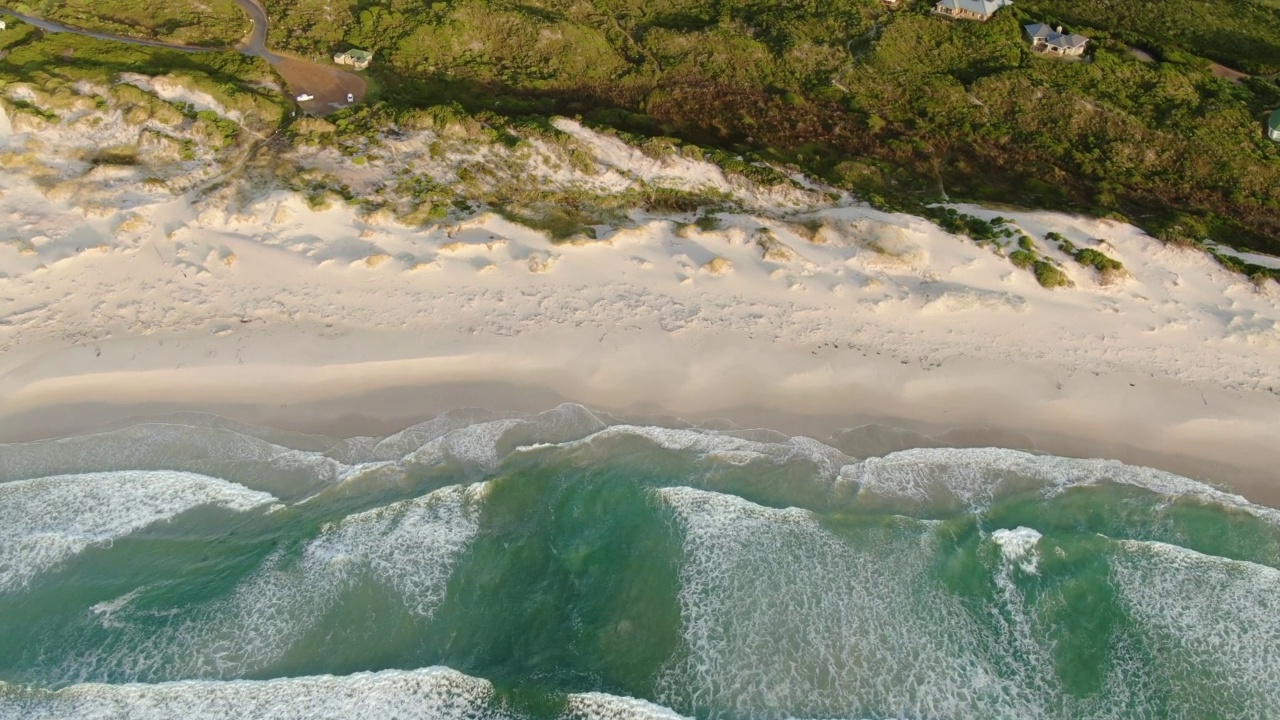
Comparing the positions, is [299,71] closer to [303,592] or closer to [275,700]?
[303,592]

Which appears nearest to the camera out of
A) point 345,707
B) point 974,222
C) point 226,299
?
point 345,707

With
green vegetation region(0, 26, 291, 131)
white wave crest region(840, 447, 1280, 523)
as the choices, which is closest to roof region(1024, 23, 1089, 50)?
white wave crest region(840, 447, 1280, 523)

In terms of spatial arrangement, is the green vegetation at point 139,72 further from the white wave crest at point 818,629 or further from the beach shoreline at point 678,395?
the white wave crest at point 818,629

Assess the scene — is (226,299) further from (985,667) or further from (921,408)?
(985,667)

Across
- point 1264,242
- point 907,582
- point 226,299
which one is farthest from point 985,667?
point 226,299

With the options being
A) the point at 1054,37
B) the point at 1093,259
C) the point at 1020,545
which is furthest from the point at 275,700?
the point at 1054,37

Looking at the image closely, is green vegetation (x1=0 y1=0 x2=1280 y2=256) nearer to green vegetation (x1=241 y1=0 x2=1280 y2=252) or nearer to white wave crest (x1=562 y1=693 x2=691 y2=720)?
green vegetation (x1=241 y1=0 x2=1280 y2=252)
